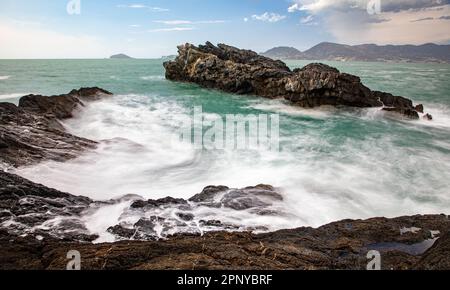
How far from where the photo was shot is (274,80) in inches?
1236

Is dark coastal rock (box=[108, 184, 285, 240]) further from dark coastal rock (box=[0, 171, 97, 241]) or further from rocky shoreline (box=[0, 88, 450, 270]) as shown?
dark coastal rock (box=[0, 171, 97, 241])

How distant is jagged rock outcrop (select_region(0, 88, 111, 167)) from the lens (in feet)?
32.7

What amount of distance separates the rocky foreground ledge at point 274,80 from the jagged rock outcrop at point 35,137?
19.0 metres

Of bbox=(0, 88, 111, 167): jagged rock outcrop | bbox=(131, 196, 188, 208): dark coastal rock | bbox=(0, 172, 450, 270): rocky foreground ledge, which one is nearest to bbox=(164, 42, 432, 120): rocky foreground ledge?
bbox=(0, 88, 111, 167): jagged rock outcrop

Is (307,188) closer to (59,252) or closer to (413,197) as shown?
(413,197)

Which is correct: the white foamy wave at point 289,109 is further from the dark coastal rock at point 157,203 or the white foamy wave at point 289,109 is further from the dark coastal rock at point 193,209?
the dark coastal rock at point 157,203

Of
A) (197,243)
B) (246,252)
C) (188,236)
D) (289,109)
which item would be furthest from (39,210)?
(289,109)

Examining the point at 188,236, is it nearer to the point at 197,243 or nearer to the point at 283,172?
the point at 197,243

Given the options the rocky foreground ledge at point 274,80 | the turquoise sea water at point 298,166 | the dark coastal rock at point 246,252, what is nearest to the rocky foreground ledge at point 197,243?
the dark coastal rock at point 246,252

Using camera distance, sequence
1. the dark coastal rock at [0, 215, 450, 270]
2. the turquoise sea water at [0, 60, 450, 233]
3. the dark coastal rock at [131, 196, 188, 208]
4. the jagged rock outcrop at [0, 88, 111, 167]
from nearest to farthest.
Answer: the dark coastal rock at [0, 215, 450, 270] → the dark coastal rock at [131, 196, 188, 208] → the turquoise sea water at [0, 60, 450, 233] → the jagged rock outcrop at [0, 88, 111, 167]

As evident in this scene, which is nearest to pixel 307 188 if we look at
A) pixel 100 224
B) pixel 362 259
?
pixel 362 259

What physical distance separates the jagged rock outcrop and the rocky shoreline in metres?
0.07

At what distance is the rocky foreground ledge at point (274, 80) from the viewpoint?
2581 centimetres

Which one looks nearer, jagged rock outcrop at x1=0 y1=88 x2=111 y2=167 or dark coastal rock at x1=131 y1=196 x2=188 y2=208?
dark coastal rock at x1=131 y1=196 x2=188 y2=208
